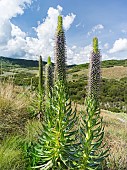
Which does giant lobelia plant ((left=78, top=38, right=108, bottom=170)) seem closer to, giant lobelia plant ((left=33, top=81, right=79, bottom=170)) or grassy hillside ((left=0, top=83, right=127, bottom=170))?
giant lobelia plant ((left=33, top=81, right=79, bottom=170))

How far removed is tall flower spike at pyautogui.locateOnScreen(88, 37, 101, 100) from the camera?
12.9ft

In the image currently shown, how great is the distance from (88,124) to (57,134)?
42 cm

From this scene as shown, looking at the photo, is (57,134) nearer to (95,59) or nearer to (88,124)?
(88,124)

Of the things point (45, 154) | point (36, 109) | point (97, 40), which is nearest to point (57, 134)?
point (45, 154)

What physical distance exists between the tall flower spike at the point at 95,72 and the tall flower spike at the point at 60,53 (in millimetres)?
370

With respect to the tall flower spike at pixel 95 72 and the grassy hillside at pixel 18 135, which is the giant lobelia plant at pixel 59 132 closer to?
the tall flower spike at pixel 95 72

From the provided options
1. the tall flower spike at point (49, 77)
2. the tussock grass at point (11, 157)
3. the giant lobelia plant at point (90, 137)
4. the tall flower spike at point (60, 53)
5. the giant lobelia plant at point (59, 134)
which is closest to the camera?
the giant lobelia plant at point (90, 137)

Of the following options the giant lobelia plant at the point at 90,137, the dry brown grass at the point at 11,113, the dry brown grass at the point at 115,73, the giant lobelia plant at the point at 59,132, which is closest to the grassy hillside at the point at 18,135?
the dry brown grass at the point at 11,113

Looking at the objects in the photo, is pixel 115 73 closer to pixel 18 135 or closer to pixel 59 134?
pixel 18 135

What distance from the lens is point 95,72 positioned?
13.1 ft

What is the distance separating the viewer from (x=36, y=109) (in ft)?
25.0

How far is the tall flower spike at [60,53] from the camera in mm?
4184

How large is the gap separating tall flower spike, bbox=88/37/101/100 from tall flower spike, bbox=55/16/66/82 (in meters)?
0.37

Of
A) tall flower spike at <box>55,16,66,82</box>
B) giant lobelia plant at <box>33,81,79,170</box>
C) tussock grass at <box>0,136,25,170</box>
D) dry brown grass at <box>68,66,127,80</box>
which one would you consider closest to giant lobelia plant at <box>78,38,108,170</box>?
giant lobelia plant at <box>33,81,79,170</box>
